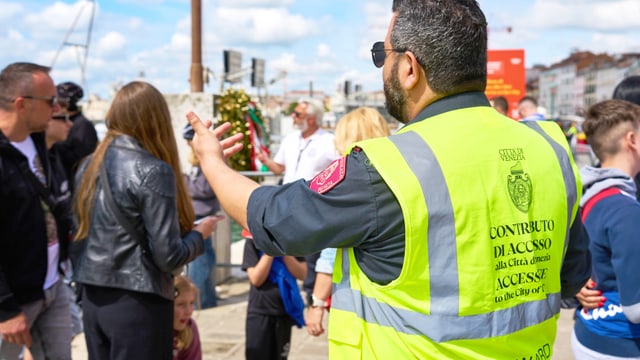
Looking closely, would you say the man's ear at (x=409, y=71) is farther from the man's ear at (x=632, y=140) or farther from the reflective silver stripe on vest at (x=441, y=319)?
the man's ear at (x=632, y=140)

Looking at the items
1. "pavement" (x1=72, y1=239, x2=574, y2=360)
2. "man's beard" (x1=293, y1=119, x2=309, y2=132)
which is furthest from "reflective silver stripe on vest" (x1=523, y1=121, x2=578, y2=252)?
"man's beard" (x1=293, y1=119, x2=309, y2=132)

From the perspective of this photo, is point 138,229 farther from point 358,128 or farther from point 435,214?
point 435,214

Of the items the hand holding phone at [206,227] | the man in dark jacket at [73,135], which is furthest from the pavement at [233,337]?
the hand holding phone at [206,227]

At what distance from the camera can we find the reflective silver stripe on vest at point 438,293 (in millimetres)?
1708

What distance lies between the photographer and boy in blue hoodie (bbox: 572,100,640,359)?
8.96 ft

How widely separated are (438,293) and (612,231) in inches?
54.2

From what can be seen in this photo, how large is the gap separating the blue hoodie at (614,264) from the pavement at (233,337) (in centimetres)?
280

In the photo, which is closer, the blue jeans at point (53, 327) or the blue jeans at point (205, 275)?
the blue jeans at point (53, 327)

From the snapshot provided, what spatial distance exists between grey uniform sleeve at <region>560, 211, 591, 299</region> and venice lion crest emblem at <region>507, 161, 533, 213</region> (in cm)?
38

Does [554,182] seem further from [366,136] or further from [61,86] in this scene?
[61,86]

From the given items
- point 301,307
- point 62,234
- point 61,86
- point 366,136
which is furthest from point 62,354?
point 61,86

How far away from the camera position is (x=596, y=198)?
2943 millimetres

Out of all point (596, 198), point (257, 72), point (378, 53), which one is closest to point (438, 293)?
point (378, 53)

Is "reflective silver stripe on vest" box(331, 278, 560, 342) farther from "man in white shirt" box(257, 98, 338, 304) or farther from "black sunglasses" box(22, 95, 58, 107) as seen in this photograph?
"man in white shirt" box(257, 98, 338, 304)
